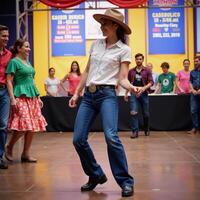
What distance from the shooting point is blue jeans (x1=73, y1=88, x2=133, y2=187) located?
3.75 m

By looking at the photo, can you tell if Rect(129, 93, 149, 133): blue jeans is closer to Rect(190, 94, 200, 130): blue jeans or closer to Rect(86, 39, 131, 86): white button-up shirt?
Rect(190, 94, 200, 130): blue jeans

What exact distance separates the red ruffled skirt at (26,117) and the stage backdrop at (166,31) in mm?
8697

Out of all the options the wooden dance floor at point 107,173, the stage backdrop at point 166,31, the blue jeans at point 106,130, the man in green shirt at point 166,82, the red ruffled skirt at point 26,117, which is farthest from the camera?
the stage backdrop at point 166,31

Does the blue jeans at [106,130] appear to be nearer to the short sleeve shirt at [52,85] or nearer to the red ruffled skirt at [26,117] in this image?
the red ruffled skirt at [26,117]

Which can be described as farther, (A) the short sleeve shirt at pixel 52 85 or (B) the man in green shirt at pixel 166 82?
(A) the short sleeve shirt at pixel 52 85

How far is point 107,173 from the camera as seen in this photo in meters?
4.89

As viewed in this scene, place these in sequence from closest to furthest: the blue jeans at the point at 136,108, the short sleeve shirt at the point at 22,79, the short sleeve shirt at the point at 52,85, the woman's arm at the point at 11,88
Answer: the woman's arm at the point at 11,88 → the short sleeve shirt at the point at 22,79 → the blue jeans at the point at 136,108 → the short sleeve shirt at the point at 52,85

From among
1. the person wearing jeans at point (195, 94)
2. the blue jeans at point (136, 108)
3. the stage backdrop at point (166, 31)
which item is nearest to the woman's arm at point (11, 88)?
the blue jeans at point (136, 108)

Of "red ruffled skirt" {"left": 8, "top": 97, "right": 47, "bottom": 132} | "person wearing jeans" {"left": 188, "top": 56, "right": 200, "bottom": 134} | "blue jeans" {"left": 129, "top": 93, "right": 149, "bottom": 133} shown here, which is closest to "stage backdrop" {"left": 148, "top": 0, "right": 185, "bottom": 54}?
"person wearing jeans" {"left": 188, "top": 56, "right": 200, "bottom": 134}

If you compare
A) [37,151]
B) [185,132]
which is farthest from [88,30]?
[37,151]

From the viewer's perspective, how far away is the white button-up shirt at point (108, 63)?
3820mm

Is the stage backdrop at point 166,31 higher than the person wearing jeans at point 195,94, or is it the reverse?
the stage backdrop at point 166,31

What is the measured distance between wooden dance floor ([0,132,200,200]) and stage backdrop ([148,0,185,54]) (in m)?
6.30

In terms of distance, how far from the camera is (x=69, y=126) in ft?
33.4
